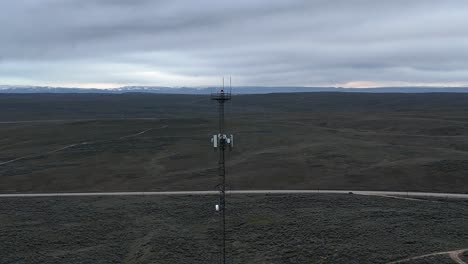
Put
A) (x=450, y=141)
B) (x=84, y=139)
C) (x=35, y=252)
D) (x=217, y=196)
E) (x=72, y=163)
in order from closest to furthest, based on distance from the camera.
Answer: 1. (x=35, y=252)
2. (x=217, y=196)
3. (x=72, y=163)
4. (x=450, y=141)
5. (x=84, y=139)

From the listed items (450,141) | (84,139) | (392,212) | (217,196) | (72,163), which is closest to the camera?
(392,212)

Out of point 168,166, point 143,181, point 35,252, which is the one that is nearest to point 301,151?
point 168,166

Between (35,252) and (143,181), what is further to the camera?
(143,181)

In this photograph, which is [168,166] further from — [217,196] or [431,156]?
[431,156]

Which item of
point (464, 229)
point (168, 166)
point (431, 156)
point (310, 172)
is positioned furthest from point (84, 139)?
point (464, 229)

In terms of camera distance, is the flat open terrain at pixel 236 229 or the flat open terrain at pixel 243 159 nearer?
the flat open terrain at pixel 236 229

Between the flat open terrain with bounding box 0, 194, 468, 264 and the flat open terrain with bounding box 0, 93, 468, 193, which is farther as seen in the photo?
the flat open terrain with bounding box 0, 93, 468, 193

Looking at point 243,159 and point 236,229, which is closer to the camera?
point 236,229
